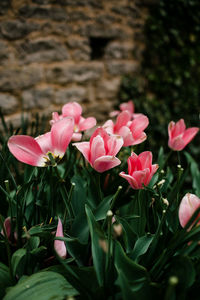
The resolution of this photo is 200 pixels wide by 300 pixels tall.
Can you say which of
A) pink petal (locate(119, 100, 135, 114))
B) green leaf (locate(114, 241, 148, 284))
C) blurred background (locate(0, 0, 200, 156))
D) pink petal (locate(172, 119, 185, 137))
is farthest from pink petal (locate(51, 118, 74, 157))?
blurred background (locate(0, 0, 200, 156))

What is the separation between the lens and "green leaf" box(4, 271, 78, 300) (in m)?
0.52

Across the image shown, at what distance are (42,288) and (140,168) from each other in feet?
1.11

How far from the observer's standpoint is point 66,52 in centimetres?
269

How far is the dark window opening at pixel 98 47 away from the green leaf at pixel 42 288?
2718mm

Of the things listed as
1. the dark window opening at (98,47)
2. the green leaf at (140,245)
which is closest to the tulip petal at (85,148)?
the green leaf at (140,245)

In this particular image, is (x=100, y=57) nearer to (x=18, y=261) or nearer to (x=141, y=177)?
(x=141, y=177)

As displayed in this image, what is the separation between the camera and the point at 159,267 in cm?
57

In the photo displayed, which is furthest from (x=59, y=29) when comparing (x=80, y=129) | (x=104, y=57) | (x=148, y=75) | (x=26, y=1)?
(x=80, y=129)

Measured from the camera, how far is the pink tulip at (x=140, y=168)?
64cm

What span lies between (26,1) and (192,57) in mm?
2154

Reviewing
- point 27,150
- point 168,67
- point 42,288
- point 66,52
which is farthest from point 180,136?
point 168,67

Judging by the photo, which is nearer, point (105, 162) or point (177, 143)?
point (105, 162)

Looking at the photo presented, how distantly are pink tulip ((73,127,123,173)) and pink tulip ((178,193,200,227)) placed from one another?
0.56 ft

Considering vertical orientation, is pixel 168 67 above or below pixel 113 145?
below
